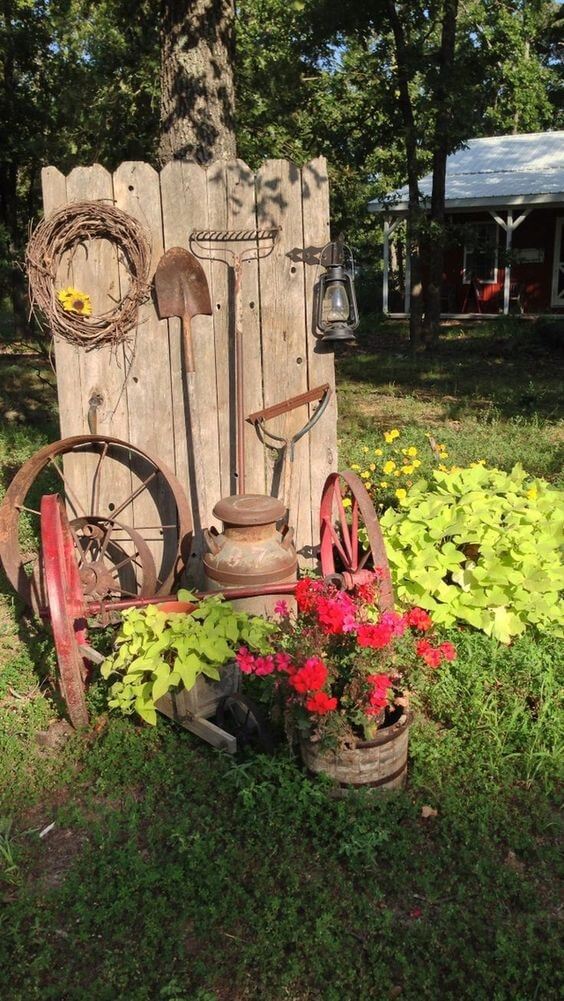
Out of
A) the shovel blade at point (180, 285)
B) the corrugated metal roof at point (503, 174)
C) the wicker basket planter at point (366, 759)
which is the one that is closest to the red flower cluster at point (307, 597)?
the wicker basket planter at point (366, 759)

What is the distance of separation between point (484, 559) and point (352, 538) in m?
0.71

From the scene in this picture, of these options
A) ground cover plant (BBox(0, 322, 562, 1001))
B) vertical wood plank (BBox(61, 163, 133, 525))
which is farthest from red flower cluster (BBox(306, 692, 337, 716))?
vertical wood plank (BBox(61, 163, 133, 525))

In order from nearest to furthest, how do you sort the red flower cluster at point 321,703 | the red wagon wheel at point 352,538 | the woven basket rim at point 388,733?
1. the red flower cluster at point 321,703
2. the woven basket rim at point 388,733
3. the red wagon wheel at point 352,538

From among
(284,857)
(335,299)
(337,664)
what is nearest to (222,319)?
(335,299)

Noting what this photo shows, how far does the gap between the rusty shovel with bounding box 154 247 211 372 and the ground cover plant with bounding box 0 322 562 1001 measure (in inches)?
74.8

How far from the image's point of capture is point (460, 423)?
8.31 metres

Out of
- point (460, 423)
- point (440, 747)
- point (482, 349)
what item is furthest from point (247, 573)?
point (482, 349)

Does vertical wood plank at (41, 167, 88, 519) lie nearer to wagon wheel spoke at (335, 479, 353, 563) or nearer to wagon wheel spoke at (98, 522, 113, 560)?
wagon wheel spoke at (98, 522, 113, 560)

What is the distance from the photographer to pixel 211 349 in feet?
15.3

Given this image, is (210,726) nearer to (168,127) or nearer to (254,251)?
(254,251)

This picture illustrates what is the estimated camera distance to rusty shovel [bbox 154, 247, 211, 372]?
450 centimetres

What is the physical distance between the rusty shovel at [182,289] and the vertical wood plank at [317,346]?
1.89ft

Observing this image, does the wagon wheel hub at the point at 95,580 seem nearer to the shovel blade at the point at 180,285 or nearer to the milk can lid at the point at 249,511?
the milk can lid at the point at 249,511

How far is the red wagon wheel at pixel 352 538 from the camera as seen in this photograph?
3.82 metres
